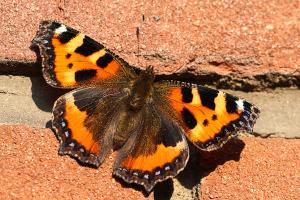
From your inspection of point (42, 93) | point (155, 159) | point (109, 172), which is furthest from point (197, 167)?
point (42, 93)

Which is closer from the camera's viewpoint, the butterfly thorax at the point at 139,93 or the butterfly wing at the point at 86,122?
the butterfly wing at the point at 86,122

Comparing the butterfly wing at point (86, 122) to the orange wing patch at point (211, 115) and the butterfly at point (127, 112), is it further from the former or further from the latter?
the orange wing patch at point (211, 115)

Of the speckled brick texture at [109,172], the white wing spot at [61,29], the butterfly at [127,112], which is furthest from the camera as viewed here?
the white wing spot at [61,29]

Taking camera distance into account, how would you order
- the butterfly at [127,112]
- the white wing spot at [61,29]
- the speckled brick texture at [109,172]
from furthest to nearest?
the white wing spot at [61,29] < the butterfly at [127,112] < the speckled brick texture at [109,172]

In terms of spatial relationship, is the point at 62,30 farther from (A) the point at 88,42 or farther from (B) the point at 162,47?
(B) the point at 162,47

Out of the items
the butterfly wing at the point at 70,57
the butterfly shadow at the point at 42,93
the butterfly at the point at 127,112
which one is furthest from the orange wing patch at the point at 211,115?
the butterfly shadow at the point at 42,93

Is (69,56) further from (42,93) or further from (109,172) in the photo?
(109,172)

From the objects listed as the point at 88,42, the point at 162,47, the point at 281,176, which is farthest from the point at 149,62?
the point at 281,176

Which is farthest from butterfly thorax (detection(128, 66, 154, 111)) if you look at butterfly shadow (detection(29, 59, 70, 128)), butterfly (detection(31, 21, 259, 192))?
butterfly shadow (detection(29, 59, 70, 128))
